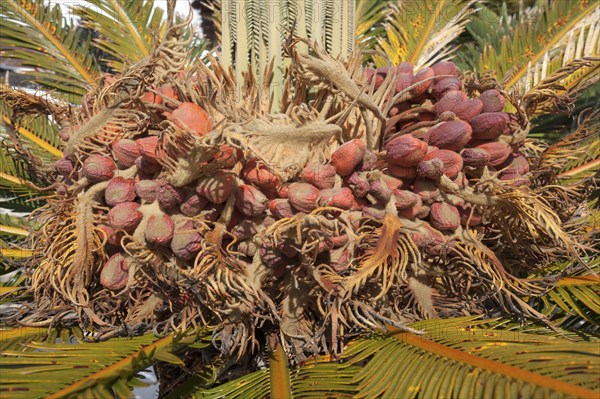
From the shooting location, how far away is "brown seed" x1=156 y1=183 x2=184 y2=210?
4.86 feet

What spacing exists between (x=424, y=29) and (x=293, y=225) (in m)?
1.89

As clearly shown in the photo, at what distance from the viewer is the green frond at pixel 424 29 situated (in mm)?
2734

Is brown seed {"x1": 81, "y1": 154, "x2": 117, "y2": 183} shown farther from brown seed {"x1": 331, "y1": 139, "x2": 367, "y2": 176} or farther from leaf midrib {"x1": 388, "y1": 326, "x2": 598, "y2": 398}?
leaf midrib {"x1": 388, "y1": 326, "x2": 598, "y2": 398}

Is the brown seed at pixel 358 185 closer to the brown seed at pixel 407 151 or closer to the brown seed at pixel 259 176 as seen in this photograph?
the brown seed at pixel 407 151

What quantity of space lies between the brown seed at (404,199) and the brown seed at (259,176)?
0.36 meters

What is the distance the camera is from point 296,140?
1.50 meters

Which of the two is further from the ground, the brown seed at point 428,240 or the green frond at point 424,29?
the green frond at point 424,29

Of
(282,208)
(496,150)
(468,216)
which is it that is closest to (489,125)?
(496,150)

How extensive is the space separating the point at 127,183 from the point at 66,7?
1.74m

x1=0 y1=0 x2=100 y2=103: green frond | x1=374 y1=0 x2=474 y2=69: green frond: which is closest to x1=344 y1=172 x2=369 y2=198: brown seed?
x1=374 y1=0 x2=474 y2=69: green frond

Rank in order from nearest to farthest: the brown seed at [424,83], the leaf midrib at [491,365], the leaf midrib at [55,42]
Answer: the leaf midrib at [491,365] → the brown seed at [424,83] → the leaf midrib at [55,42]

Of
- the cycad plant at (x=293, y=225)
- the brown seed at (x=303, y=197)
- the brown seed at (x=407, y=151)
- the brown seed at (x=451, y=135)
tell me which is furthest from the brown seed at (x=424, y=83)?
the brown seed at (x=303, y=197)

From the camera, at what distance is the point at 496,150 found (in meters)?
1.66

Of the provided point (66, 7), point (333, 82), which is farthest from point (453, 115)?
point (66, 7)
